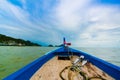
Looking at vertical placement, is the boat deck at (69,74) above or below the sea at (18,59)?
above

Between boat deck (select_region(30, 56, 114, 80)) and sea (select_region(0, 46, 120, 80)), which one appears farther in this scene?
sea (select_region(0, 46, 120, 80))

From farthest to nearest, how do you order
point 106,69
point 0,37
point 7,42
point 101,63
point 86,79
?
point 7,42 → point 0,37 → point 101,63 → point 106,69 → point 86,79

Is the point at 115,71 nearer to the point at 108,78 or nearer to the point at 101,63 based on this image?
the point at 108,78

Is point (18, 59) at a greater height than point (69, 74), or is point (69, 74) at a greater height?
point (69, 74)

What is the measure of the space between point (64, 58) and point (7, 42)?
132835 mm

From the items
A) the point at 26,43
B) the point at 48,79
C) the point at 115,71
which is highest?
the point at 26,43

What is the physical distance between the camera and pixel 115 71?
294 cm

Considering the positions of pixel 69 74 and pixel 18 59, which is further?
pixel 18 59

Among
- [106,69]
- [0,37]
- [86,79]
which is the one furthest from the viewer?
[0,37]

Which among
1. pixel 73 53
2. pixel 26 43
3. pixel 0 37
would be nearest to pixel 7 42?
pixel 0 37

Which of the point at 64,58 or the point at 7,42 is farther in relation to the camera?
the point at 7,42

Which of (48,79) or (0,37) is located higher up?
(0,37)

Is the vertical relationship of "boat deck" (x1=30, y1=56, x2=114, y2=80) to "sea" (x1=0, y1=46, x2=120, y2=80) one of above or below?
above

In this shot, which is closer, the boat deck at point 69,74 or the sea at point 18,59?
the boat deck at point 69,74
